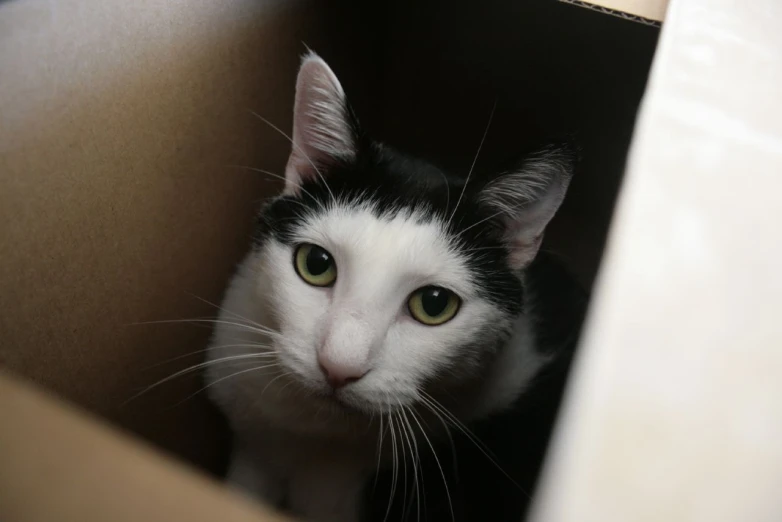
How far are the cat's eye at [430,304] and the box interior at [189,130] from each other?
1.40 feet

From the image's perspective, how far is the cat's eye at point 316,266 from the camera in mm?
809

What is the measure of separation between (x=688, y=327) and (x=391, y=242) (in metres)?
0.40

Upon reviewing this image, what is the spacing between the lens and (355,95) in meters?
1.33

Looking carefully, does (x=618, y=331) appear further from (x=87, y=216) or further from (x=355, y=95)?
(x=355, y=95)

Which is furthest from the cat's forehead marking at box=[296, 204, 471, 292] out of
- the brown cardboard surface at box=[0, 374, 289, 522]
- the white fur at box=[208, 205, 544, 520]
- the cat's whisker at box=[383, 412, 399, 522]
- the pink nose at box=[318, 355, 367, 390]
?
the brown cardboard surface at box=[0, 374, 289, 522]

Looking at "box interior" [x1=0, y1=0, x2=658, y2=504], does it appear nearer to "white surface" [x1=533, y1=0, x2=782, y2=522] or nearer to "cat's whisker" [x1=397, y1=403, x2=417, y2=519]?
"cat's whisker" [x1=397, y1=403, x2=417, y2=519]

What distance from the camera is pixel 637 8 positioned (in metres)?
0.74

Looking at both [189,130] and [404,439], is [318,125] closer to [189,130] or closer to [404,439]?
[189,130]

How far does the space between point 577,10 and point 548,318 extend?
1.87ft

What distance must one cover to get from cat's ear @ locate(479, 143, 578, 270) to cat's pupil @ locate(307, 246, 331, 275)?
0.23 m

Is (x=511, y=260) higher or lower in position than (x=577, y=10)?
lower

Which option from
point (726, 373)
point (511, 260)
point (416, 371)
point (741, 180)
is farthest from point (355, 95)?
point (726, 373)

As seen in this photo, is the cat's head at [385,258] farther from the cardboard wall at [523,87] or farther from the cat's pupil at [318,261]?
the cardboard wall at [523,87]

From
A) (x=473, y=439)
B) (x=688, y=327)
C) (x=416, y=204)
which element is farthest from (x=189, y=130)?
(x=688, y=327)
